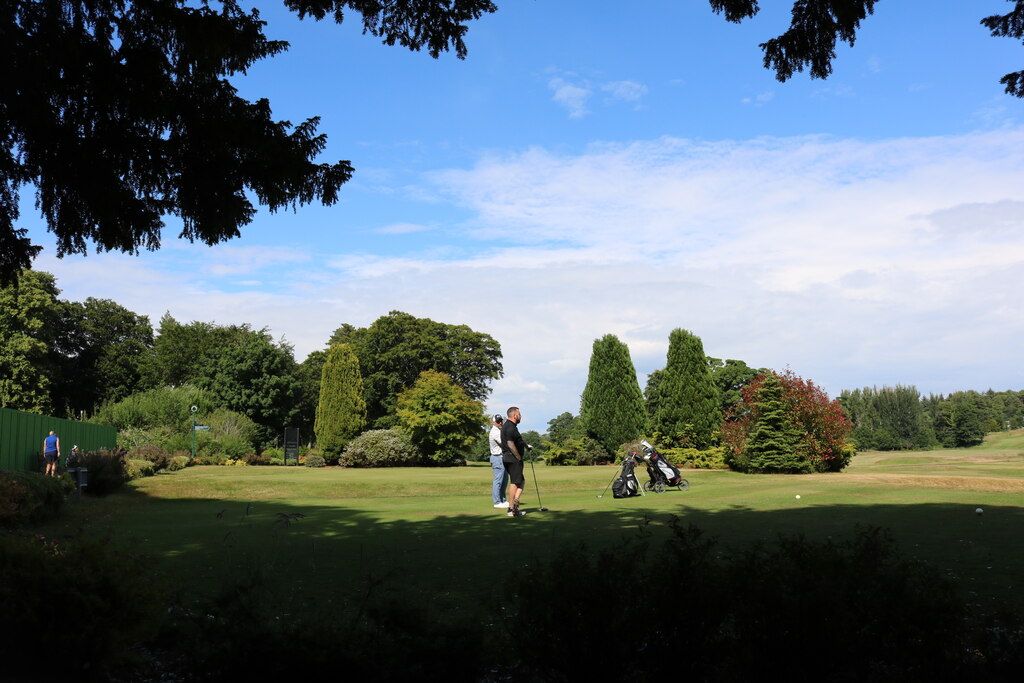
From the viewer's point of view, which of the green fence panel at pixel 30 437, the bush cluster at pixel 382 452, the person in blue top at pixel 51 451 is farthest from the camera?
the bush cluster at pixel 382 452

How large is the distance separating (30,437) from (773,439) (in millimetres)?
25344

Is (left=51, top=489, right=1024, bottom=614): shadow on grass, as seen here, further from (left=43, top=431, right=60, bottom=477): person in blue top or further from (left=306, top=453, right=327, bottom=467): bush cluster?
(left=306, top=453, right=327, bottom=467): bush cluster

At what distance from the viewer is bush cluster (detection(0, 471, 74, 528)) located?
1291 cm

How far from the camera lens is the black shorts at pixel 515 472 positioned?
14008 mm

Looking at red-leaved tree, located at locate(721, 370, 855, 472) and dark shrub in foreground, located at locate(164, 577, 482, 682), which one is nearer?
dark shrub in foreground, located at locate(164, 577, 482, 682)

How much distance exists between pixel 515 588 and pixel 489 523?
795 cm

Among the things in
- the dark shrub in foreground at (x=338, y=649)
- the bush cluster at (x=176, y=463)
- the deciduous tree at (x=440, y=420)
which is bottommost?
the dark shrub in foreground at (x=338, y=649)

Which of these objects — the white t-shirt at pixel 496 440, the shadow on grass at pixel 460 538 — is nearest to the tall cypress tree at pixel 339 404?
the shadow on grass at pixel 460 538

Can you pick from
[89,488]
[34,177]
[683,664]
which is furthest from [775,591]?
[89,488]

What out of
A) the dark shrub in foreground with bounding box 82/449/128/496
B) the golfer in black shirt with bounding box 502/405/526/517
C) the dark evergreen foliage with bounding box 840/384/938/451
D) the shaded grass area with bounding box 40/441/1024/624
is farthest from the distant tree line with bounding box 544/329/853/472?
the dark evergreen foliage with bounding box 840/384/938/451

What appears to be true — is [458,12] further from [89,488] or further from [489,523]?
[89,488]

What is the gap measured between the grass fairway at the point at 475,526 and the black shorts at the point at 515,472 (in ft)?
2.26

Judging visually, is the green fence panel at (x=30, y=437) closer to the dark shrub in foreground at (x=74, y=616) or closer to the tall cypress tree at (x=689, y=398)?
the dark shrub in foreground at (x=74, y=616)

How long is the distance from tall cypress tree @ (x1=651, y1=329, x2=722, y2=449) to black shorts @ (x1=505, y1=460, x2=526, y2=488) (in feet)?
78.1
